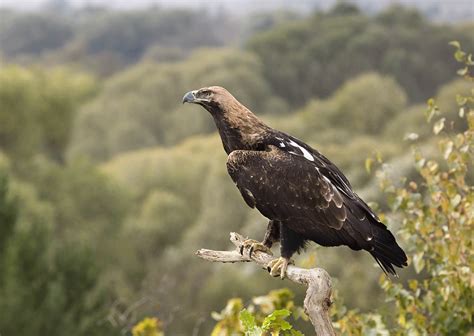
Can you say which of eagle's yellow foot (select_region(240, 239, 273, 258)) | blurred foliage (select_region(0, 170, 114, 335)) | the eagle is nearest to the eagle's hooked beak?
the eagle

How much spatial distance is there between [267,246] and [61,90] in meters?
55.0

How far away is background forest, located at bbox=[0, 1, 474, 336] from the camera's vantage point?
830 inches

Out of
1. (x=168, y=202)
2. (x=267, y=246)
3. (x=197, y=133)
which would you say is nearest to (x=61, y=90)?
(x=197, y=133)

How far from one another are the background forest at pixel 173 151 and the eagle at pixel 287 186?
5.06 feet

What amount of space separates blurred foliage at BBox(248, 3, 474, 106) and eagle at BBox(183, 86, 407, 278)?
182ft

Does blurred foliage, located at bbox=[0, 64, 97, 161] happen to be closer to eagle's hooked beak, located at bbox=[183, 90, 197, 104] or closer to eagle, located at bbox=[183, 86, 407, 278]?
eagle's hooked beak, located at bbox=[183, 90, 197, 104]

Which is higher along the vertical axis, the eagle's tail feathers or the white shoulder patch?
the white shoulder patch

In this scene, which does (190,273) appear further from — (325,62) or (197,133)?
(325,62)

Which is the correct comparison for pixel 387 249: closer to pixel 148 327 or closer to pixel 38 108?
pixel 148 327

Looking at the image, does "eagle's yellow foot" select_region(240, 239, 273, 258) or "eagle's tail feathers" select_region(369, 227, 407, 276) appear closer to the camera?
"eagle's tail feathers" select_region(369, 227, 407, 276)

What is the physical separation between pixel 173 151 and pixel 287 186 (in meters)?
42.0

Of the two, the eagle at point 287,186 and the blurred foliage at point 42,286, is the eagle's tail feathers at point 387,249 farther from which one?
the blurred foliage at point 42,286

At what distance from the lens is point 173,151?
47781 millimetres

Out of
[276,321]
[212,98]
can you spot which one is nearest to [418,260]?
[212,98]
